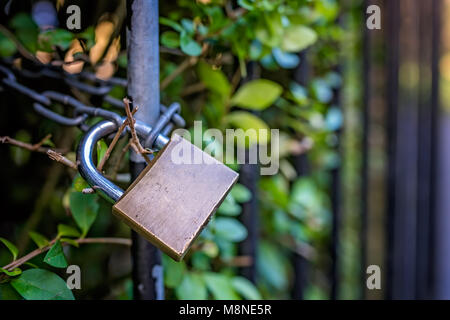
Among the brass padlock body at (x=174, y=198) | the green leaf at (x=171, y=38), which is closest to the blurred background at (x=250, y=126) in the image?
the green leaf at (x=171, y=38)

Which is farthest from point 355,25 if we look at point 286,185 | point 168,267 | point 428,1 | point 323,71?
point 168,267

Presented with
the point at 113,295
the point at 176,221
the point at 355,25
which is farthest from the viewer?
the point at 355,25

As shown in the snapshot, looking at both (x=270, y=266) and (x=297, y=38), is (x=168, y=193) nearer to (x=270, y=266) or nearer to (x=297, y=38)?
(x=297, y=38)

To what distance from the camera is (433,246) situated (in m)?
1.57

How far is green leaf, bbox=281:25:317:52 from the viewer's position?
696 millimetres

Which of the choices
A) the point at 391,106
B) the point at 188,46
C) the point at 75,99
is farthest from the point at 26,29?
the point at 391,106

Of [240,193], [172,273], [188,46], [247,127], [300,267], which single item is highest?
[188,46]

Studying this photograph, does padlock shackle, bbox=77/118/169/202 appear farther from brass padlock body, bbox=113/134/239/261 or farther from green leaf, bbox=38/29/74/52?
green leaf, bbox=38/29/74/52

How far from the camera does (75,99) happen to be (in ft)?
1.99

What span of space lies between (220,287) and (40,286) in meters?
0.29

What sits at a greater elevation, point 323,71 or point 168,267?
point 323,71

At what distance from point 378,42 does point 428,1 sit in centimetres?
23

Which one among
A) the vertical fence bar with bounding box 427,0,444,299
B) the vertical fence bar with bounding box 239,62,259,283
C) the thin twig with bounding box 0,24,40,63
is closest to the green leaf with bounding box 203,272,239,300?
the vertical fence bar with bounding box 239,62,259,283
